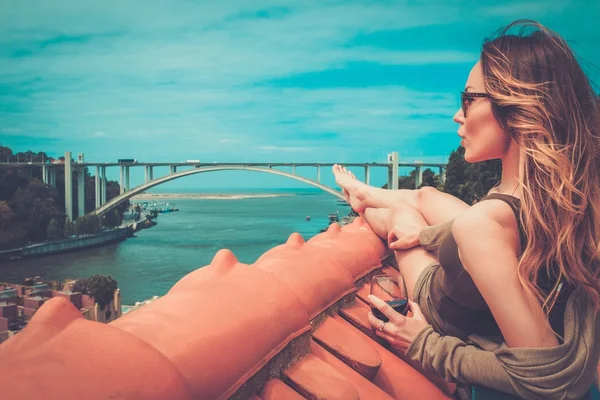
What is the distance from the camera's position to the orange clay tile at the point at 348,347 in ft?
2.74

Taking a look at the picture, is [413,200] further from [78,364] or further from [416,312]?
[78,364]

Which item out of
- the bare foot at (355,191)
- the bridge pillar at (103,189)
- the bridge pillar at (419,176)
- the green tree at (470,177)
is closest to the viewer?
the bare foot at (355,191)

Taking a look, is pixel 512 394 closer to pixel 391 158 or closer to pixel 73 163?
pixel 391 158

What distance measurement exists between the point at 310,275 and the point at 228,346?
34 centimetres

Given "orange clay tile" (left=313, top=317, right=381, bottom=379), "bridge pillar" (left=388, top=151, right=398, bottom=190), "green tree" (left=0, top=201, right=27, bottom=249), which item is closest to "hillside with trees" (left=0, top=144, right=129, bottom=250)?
"green tree" (left=0, top=201, right=27, bottom=249)

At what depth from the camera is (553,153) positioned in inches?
28.2

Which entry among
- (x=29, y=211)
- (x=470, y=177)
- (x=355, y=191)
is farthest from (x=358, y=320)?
(x=29, y=211)

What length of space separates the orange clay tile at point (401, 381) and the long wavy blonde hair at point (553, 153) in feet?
0.92

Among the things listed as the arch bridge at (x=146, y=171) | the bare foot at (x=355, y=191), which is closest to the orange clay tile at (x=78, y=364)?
the bare foot at (x=355, y=191)

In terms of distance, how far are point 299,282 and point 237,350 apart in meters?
0.29

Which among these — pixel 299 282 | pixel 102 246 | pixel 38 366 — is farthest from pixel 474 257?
pixel 102 246

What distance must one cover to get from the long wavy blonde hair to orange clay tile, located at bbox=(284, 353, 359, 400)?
26cm

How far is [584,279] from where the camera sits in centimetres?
72

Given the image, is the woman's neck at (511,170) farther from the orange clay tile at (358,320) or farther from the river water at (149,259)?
the river water at (149,259)
